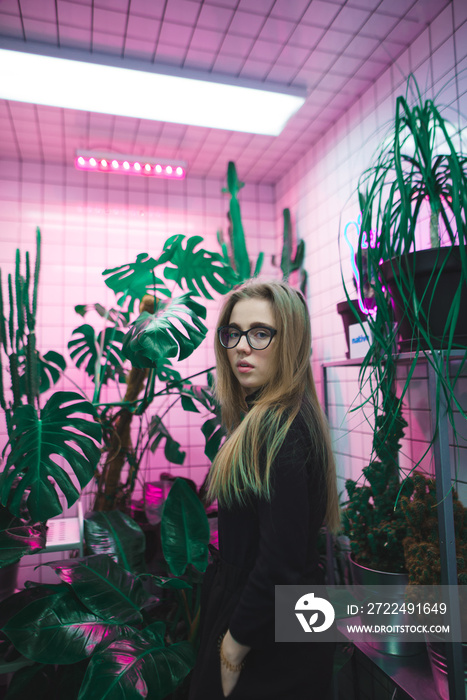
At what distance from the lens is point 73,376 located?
2984mm

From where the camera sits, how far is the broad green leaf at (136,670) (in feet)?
3.77

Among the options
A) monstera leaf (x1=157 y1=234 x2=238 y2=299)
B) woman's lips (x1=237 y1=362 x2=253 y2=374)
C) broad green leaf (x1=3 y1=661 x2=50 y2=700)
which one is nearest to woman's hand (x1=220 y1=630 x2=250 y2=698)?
woman's lips (x1=237 y1=362 x2=253 y2=374)

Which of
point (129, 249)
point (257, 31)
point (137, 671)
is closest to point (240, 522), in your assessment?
point (137, 671)

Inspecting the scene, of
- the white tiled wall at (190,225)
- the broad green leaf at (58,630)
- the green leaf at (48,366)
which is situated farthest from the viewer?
the white tiled wall at (190,225)

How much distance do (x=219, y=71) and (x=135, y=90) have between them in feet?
1.41

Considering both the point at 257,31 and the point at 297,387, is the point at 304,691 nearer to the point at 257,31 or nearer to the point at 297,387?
the point at 297,387

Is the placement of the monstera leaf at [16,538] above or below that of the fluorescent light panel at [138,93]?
below

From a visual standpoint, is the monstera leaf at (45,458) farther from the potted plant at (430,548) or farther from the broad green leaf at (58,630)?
the potted plant at (430,548)

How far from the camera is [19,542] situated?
4.74 ft

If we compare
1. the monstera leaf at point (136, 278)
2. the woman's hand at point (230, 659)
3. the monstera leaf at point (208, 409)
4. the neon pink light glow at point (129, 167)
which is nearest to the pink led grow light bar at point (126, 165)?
the neon pink light glow at point (129, 167)

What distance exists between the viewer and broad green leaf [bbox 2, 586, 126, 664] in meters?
1.27

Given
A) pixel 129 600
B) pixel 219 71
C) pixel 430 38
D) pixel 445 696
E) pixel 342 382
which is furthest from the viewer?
pixel 342 382

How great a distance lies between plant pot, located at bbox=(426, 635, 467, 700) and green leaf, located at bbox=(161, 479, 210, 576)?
27.6 inches

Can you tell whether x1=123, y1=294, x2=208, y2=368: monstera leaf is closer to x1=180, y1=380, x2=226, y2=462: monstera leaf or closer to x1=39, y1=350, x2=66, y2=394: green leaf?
x1=180, y1=380, x2=226, y2=462: monstera leaf
